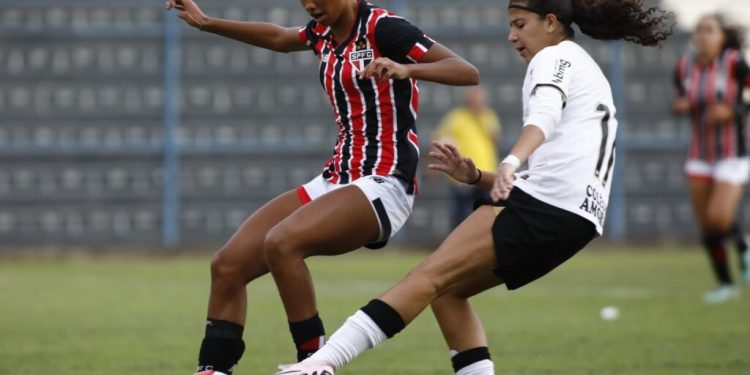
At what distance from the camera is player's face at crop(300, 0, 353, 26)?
20.9 feet

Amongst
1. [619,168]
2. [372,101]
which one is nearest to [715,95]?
[372,101]

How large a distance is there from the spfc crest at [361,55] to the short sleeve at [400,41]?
5 centimetres

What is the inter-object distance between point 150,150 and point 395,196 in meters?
15.4

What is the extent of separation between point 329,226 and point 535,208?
102 centimetres

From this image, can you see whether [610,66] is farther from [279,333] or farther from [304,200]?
[304,200]

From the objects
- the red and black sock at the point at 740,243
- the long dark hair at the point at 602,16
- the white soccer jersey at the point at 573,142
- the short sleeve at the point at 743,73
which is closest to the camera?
the white soccer jersey at the point at 573,142

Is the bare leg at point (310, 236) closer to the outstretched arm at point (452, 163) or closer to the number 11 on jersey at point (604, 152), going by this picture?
the outstretched arm at point (452, 163)

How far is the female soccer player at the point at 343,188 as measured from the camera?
20.6 feet

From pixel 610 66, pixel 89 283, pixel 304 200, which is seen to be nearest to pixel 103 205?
pixel 89 283

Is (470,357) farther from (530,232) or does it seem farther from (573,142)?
(573,142)

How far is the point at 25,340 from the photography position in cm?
973

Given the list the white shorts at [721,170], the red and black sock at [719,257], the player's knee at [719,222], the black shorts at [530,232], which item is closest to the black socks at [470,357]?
the black shorts at [530,232]

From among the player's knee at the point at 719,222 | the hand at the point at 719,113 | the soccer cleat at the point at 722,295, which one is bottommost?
the soccer cleat at the point at 722,295

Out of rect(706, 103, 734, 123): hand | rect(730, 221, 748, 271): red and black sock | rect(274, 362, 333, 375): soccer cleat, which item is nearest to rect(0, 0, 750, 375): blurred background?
rect(730, 221, 748, 271): red and black sock
